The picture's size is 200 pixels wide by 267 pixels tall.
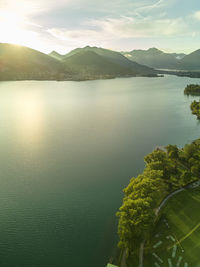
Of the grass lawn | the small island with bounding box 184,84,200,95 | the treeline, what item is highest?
the small island with bounding box 184,84,200,95

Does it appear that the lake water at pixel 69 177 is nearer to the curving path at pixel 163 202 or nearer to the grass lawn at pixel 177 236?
the curving path at pixel 163 202

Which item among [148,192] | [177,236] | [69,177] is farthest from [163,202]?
[69,177]

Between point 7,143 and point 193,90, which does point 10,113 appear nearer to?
point 7,143

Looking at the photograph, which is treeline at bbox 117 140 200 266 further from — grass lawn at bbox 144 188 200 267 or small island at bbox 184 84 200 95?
small island at bbox 184 84 200 95

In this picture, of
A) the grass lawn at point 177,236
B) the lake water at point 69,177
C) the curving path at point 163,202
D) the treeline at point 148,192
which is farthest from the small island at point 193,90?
the grass lawn at point 177,236

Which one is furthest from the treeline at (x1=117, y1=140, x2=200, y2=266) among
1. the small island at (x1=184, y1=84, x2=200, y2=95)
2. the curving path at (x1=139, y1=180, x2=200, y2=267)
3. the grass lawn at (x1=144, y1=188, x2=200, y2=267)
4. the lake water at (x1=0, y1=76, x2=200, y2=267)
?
the small island at (x1=184, y1=84, x2=200, y2=95)

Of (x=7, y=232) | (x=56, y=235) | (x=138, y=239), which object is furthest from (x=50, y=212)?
(x=138, y=239)
